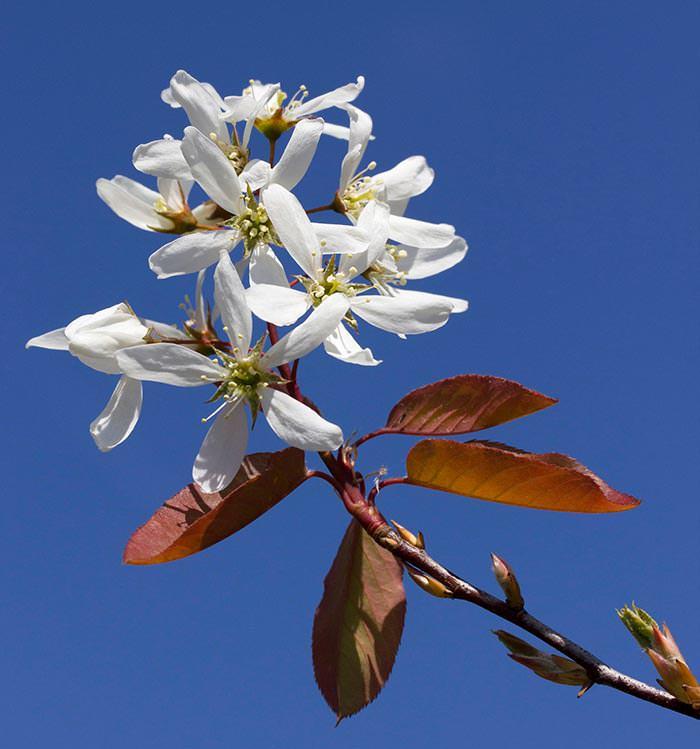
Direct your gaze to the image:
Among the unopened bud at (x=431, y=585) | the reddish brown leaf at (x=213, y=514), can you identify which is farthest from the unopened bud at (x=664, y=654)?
the reddish brown leaf at (x=213, y=514)

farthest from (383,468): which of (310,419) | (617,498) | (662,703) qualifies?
(662,703)

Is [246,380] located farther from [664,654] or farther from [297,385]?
[664,654]

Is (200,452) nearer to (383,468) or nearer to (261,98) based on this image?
(383,468)

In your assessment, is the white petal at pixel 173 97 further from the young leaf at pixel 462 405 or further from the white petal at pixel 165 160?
the young leaf at pixel 462 405

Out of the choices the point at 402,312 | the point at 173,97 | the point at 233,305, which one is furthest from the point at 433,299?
the point at 173,97

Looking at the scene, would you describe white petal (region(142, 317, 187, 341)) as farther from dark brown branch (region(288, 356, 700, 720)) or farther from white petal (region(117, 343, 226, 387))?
dark brown branch (region(288, 356, 700, 720))
